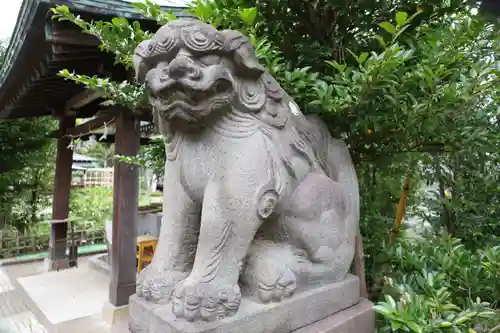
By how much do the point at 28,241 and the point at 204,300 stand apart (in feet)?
25.1

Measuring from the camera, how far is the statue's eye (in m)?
1.04

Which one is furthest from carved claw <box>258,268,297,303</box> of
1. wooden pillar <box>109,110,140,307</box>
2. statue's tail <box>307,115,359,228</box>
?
wooden pillar <box>109,110,140,307</box>

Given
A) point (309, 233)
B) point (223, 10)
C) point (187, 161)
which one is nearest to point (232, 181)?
point (187, 161)

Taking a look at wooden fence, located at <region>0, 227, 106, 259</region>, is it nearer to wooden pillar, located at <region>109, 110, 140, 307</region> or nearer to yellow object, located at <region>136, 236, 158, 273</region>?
yellow object, located at <region>136, 236, 158, 273</region>

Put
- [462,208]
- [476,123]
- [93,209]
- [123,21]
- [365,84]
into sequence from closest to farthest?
[365,84] → [123,21] → [476,123] → [462,208] → [93,209]

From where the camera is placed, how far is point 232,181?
1082mm

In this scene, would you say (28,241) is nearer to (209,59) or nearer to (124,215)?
(124,215)

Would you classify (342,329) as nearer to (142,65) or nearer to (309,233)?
(309,233)

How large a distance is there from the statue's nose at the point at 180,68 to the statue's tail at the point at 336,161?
58 centimetres

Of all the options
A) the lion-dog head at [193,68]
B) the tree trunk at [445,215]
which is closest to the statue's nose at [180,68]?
the lion-dog head at [193,68]

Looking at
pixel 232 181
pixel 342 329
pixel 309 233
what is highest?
pixel 232 181

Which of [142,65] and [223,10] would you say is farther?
[223,10]

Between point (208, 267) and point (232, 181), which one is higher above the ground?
point (232, 181)

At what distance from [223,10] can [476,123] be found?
130cm
